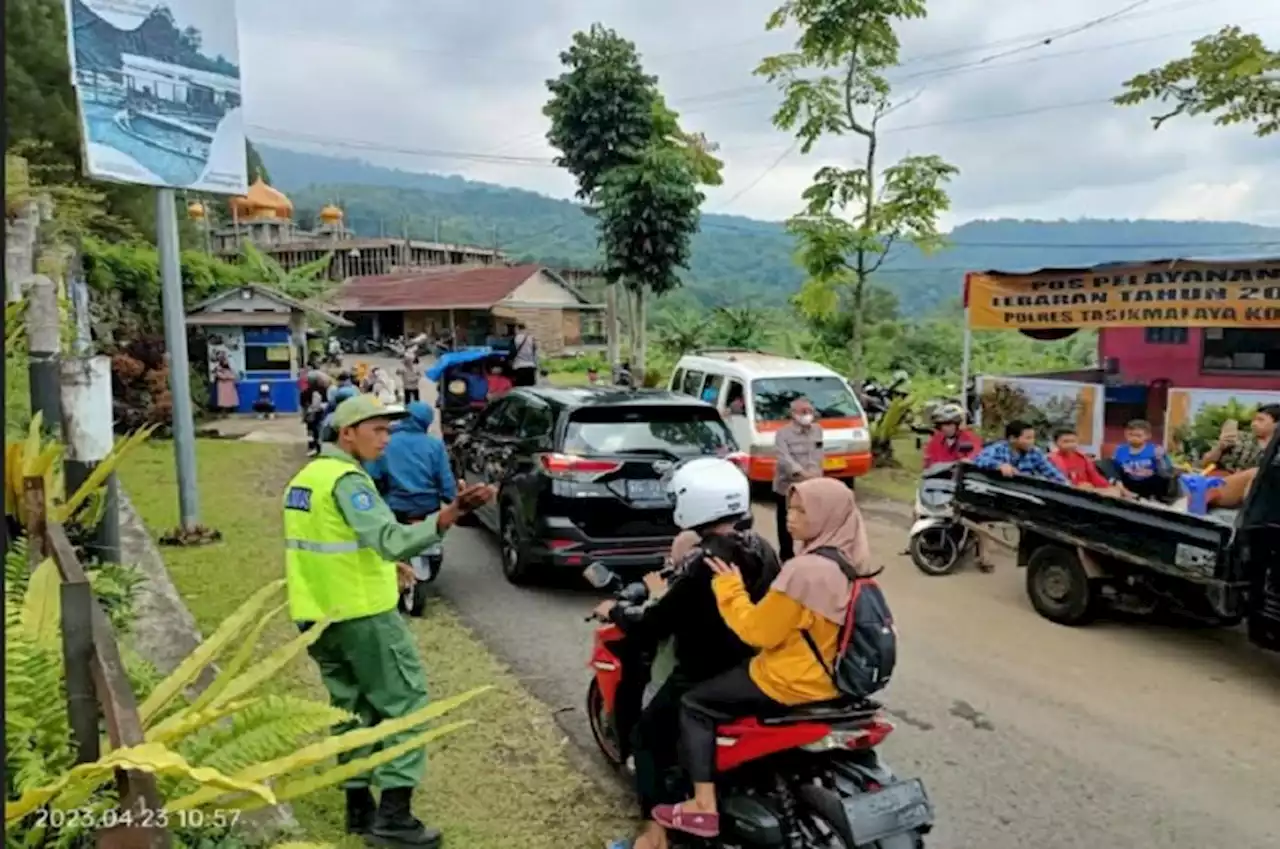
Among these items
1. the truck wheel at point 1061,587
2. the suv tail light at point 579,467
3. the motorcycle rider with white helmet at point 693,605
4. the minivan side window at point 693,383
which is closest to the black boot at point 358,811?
the motorcycle rider with white helmet at point 693,605

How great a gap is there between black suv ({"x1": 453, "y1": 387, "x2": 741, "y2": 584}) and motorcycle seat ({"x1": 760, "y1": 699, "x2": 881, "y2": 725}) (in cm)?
359

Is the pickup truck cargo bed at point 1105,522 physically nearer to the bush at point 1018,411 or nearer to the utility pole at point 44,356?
the bush at point 1018,411

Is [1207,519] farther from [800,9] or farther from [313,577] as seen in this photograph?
[800,9]

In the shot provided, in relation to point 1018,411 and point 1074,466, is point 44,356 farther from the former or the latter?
point 1018,411

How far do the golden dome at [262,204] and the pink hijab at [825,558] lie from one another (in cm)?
5424

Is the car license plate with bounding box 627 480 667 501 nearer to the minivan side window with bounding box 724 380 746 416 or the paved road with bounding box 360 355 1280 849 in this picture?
the paved road with bounding box 360 355 1280 849

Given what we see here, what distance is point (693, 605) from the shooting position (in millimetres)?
3668

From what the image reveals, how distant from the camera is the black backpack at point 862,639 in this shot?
3.22 meters

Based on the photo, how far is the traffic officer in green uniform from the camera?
379 cm

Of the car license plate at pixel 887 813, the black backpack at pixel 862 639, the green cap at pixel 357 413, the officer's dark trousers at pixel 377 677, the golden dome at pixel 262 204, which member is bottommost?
the car license plate at pixel 887 813

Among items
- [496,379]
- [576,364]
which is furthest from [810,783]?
[576,364]

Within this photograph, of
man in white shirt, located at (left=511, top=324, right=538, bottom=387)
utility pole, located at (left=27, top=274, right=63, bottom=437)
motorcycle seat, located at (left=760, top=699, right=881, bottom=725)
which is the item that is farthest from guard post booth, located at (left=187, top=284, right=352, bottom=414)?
motorcycle seat, located at (left=760, top=699, right=881, bottom=725)

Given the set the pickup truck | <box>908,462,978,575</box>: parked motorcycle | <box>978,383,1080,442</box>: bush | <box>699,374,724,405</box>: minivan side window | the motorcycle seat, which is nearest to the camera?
the motorcycle seat

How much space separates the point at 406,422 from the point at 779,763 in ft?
15.7
